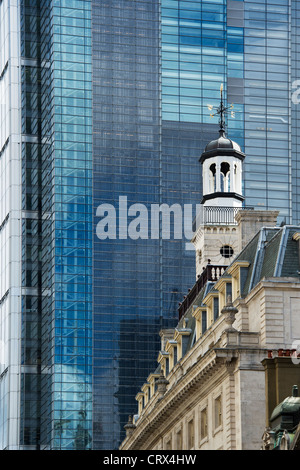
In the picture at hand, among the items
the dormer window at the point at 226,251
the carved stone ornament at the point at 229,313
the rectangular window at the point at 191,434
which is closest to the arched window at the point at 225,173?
the dormer window at the point at 226,251

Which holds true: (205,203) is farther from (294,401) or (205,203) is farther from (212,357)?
(294,401)

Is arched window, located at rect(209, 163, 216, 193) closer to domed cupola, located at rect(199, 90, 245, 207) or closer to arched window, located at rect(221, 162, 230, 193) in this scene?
domed cupola, located at rect(199, 90, 245, 207)

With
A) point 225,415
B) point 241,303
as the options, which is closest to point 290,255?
point 241,303

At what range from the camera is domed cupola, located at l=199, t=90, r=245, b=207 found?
120125 millimetres

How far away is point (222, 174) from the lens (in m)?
123

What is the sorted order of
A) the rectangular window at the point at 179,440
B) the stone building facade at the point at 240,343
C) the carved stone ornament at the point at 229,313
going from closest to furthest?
the stone building facade at the point at 240,343
the carved stone ornament at the point at 229,313
the rectangular window at the point at 179,440

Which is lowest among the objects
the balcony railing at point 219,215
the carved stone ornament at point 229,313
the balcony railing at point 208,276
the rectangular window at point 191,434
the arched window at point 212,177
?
the rectangular window at point 191,434

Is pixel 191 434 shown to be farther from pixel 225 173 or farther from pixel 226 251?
pixel 225 173

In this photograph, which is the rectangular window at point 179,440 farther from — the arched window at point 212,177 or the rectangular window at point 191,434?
the arched window at point 212,177

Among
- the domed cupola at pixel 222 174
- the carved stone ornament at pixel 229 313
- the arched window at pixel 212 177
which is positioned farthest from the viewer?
the arched window at pixel 212 177

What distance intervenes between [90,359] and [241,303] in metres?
116

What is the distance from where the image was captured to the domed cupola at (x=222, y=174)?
120125 mm

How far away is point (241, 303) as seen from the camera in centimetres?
8038

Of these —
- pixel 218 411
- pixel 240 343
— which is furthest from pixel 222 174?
pixel 240 343
